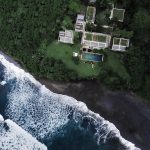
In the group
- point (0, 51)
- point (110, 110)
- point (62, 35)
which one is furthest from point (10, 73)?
point (110, 110)

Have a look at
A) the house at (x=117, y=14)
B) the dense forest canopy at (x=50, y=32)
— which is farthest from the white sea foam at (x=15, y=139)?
the house at (x=117, y=14)

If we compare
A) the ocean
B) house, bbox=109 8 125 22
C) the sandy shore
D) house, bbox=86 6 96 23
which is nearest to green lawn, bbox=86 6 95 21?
house, bbox=86 6 96 23

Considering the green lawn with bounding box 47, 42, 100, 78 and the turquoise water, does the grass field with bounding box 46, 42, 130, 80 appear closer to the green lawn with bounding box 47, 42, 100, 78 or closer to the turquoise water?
the green lawn with bounding box 47, 42, 100, 78

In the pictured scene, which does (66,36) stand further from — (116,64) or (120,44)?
(116,64)

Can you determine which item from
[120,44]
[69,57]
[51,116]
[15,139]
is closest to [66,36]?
[69,57]

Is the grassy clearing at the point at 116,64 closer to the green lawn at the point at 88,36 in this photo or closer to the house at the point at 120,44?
the house at the point at 120,44

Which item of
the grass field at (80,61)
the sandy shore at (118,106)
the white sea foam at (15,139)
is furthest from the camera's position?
the grass field at (80,61)
